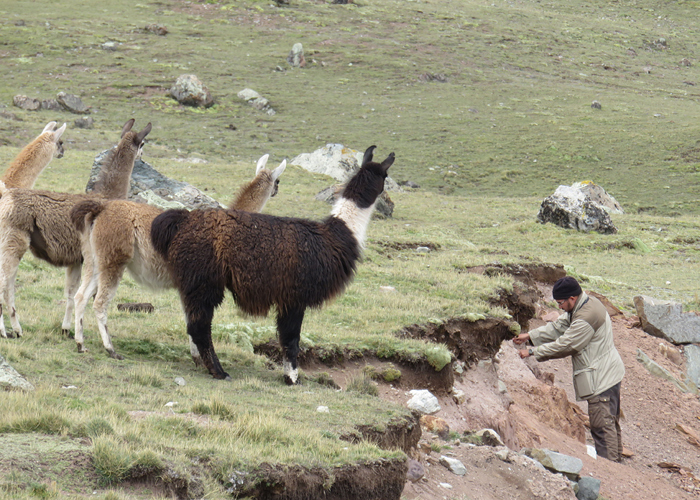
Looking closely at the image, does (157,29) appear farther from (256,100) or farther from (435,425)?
(435,425)

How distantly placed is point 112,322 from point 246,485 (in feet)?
15.2

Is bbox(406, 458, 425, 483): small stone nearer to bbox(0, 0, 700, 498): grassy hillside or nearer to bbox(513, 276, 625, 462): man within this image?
bbox(0, 0, 700, 498): grassy hillside

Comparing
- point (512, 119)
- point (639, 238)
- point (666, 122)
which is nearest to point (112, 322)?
point (639, 238)

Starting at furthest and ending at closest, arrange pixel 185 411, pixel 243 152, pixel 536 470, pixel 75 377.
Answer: pixel 243 152, pixel 536 470, pixel 75 377, pixel 185 411

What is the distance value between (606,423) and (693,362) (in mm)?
5194

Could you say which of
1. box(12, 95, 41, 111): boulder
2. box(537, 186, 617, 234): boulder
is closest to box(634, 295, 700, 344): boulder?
box(537, 186, 617, 234): boulder

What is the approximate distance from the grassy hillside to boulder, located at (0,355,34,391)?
15 cm

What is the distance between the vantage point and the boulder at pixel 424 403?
7345 mm

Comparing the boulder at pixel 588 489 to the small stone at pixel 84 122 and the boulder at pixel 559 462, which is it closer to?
the boulder at pixel 559 462

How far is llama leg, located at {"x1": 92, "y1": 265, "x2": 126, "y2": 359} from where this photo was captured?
22.8ft

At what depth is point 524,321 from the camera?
11.7m

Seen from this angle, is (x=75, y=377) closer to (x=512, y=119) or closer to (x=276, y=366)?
(x=276, y=366)

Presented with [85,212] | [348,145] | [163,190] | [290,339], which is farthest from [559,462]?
[348,145]

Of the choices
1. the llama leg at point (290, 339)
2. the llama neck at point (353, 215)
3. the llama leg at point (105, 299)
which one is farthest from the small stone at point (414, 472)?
the llama leg at point (105, 299)
